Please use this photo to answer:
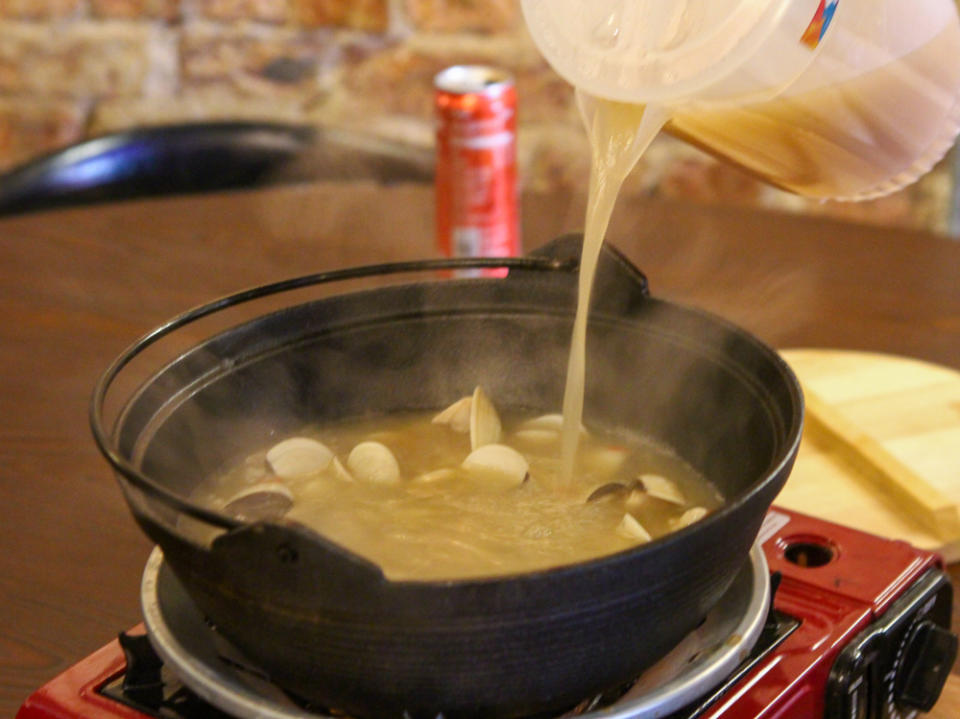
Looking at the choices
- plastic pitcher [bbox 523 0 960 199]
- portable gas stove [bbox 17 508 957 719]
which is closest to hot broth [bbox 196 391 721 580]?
portable gas stove [bbox 17 508 957 719]

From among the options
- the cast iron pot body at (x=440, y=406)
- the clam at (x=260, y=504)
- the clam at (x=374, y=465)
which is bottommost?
the clam at (x=374, y=465)

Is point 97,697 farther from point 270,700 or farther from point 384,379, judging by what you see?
point 384,379

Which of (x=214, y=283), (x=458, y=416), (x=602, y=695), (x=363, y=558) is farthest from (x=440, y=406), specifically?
(x=214, y=283)

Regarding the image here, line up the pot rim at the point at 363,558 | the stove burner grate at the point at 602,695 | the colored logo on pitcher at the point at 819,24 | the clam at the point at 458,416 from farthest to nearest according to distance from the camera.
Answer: the clam at the point at 458,416, the colored logo on pitcher at the point at 819,24, the stove burner grate at the point at 602,695, the pot rim at the point at 363,558

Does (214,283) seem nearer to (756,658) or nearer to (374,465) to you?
(374,465)

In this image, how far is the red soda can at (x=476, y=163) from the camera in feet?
5.62

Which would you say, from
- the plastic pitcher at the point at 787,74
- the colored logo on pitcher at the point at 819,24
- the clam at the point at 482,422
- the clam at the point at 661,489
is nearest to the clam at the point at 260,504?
the clam at the point at 482,422

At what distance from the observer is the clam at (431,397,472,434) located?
1.21 metres

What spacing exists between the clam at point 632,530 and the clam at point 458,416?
0.79 ft

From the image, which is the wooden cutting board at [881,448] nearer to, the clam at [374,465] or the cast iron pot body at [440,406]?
the cast iron pot body at [440,406]

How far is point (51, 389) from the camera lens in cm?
159

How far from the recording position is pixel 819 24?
961 mm

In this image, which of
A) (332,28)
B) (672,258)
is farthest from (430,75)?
(672,258)

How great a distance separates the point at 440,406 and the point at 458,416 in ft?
0.19
